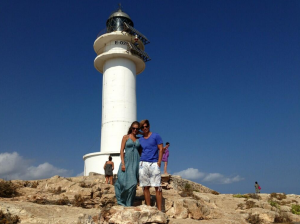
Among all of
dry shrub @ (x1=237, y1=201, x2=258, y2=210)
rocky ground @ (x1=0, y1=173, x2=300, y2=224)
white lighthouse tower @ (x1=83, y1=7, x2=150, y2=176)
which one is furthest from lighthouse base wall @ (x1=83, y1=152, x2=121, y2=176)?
dry shrub @ (x1=237, y1=201, x2=258, y2=210)

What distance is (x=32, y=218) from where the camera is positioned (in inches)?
199

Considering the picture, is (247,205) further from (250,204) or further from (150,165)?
(150,165)

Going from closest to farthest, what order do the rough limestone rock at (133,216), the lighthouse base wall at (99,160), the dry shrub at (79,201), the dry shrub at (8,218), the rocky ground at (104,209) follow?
1. the dry shrub at (8,218)
2. the rough limestone rock at (133,216)
3. the rocky ground at (104,209)
4. the dry shrub at (79,201)
5. the lighthouse base wall at (99,160)

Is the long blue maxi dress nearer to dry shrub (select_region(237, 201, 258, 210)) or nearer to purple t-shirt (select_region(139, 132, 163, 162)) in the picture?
purple t-shirt (select_region(139, 132, 163, 162))

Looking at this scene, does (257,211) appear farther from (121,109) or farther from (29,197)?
(121,109)

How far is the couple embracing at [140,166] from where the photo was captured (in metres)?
5.97

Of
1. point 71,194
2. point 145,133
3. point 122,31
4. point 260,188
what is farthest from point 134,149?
point 260,188

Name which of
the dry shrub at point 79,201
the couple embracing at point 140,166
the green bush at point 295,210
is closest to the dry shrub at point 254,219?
the couple embracing at point 140,166

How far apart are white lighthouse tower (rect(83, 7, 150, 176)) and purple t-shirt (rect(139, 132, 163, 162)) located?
10703 mm

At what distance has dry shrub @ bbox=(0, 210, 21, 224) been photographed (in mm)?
4754

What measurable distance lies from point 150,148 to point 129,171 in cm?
71

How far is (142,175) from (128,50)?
567 inches

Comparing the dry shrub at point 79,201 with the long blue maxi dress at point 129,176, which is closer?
the long blue maxi dress at point 129,176

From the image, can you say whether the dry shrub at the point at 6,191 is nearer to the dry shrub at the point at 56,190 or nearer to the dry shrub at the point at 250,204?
the dry shrub at the point at 56,190
